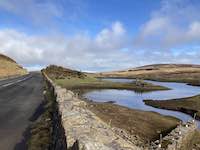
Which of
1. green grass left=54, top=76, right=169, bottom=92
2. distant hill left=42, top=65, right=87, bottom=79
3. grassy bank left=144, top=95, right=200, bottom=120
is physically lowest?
grassy bank left=144, top=95, right=200, bottom=120

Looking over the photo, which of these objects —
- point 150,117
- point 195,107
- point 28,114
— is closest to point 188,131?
point 150,117

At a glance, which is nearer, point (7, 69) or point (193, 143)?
point (193, 143)

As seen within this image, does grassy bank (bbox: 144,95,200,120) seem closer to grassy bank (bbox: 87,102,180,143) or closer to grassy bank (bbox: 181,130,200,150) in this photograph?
grassy bank (bbox: 87,102,180,143)

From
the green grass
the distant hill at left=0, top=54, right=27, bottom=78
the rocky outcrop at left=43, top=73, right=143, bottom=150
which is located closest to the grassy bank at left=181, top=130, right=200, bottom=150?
the rocky outcrop at left=43, top=73, right=143, bottom=150

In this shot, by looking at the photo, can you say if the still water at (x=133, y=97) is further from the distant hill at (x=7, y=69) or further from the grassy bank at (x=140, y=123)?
the distant hill at (x=7, y=69)

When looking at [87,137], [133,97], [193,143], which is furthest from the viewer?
[133,97]

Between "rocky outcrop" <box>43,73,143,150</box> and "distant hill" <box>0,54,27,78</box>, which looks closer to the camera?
"rocky outcrop" <box>43,73,143,150</box>

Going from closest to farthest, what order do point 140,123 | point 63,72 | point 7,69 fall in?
point 140,123
point 63,72
point 7,69

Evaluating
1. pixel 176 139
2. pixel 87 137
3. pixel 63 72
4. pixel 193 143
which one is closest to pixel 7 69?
pixel 63 72

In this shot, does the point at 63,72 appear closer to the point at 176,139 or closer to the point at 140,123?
the point at 140,123

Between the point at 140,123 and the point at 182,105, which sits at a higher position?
the point at 140,123

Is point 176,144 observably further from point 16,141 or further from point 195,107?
point 195,107

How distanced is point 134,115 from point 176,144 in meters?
13.6

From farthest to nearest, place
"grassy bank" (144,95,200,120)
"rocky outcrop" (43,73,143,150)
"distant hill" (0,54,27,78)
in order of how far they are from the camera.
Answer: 1. "distant hill" (0,54,27,78)
2. "grassy bank" (144,95,200,120)
3. "rocky outcrop" (43,73,143,150)
